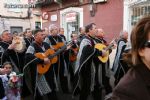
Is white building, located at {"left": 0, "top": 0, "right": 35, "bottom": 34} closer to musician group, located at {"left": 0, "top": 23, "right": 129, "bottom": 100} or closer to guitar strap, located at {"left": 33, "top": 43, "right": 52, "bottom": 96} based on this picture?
musician group, located at {"left": 0, "top": 23, "right": 129, "bottom": 100}

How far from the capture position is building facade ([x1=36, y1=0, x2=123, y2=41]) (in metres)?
12.5

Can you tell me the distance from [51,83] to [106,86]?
122cm

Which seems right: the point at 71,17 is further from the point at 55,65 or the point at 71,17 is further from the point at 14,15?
the point at 14,15

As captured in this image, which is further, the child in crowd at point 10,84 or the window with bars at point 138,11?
the window with bars at point 138,11

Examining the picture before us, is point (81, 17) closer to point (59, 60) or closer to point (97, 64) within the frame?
point (59, 60)

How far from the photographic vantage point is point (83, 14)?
14.6 meters

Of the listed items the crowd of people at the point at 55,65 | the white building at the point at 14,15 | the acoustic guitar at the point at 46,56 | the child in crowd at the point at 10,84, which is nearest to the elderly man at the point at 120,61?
the crowd of people at the point at 55,65

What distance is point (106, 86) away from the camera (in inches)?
307

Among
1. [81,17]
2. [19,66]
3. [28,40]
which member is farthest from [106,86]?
[81,17]

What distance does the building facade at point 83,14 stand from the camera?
12547 mm

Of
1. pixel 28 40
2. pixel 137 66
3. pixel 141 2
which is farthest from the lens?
pixel 141 2

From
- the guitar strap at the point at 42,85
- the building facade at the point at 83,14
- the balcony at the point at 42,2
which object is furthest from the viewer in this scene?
the balcony at the point at 42,2

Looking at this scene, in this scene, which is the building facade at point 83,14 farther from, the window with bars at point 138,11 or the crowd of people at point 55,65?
the crowd of people at point 55,65

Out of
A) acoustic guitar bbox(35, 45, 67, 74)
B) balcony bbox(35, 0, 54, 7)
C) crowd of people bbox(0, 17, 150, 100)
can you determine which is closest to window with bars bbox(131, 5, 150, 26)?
crowd of people bbox(0, 17, 150, 100)
